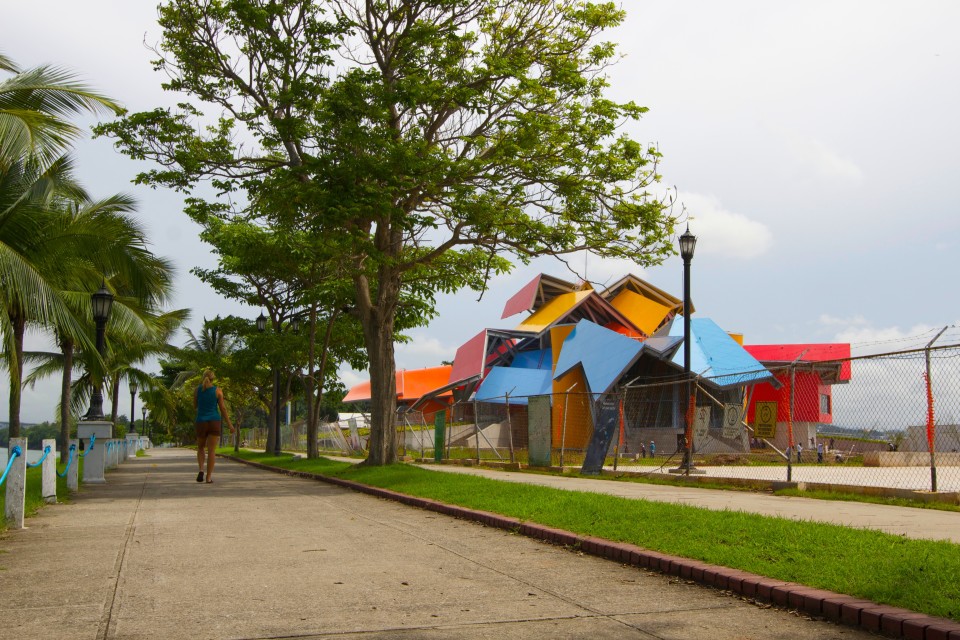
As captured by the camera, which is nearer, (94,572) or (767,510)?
(94,572)

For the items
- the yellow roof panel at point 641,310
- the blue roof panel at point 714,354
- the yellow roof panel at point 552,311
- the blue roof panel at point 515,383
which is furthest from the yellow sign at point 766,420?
the yellow roof panel at point 641,310

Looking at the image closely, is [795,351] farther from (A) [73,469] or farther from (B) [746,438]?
(A) [73,469]

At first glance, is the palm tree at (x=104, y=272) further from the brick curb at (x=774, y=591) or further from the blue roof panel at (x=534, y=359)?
the blue roof panel at (x=534, y=359)

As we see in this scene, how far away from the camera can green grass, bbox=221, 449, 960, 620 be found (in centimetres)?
613

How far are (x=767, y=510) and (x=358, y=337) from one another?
25.6m

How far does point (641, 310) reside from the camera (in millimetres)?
56969

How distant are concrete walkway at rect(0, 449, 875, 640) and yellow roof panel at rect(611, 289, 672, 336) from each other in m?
45.8

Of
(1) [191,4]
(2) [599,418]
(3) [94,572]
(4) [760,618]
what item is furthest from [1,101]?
(4) [760,618]

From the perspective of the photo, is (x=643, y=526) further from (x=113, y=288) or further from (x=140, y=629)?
(x=113, y=288)

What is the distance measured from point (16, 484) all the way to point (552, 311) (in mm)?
45955

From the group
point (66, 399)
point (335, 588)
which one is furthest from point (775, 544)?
point (66, 399)

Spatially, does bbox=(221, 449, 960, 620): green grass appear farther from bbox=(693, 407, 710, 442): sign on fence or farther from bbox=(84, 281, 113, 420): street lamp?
bbox=(693, 407, 710, 442): sign on fence

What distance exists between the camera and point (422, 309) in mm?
26703

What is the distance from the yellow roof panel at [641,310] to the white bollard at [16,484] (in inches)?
1828
